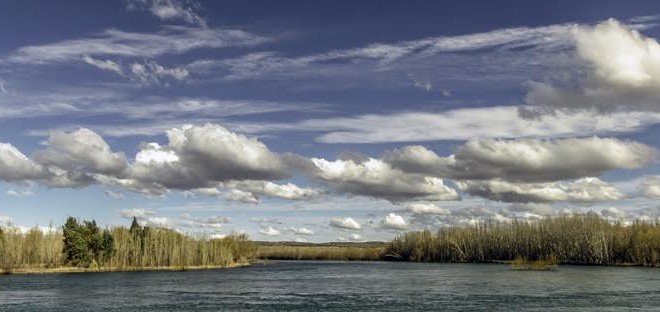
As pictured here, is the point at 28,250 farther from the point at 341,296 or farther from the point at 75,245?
the point at 341,296

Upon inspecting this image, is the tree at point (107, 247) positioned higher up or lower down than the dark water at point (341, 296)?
higher up

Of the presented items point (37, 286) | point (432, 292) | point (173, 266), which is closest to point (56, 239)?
point (173, 266)

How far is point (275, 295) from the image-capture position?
94250 mm

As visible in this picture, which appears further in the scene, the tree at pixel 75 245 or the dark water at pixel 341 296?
the tree at pixel 75 245

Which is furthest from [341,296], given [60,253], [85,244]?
[60,253]

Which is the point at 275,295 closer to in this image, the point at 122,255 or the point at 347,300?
the point at 347,300

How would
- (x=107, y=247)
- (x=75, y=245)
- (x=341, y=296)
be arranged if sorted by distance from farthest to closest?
(x=107, y=247)
(x=75, y=245)
(x=341, y=296)

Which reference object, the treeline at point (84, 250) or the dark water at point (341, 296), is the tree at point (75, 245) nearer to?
the treeline at point (84, 250)

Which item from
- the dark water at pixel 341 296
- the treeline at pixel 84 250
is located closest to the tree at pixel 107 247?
the treeline at pixel 84 250

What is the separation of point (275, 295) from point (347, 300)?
1428cm

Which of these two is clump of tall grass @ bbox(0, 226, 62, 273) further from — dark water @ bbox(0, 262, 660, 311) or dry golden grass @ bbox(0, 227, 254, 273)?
dark water @ bbox(0, 262, 660, 311)

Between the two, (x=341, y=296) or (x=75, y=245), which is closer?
(x=341, y=296)

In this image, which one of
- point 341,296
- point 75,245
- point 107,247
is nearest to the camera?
point 341,296

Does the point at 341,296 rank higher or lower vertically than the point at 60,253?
lower
